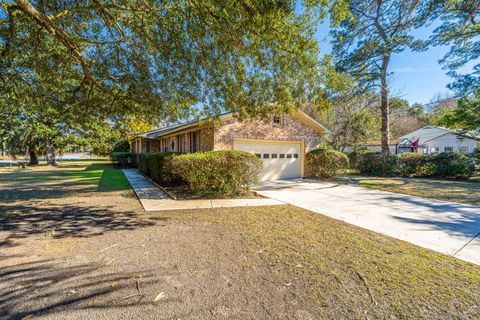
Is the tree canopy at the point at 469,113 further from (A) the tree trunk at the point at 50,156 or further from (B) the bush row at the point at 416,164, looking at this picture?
(A) the tree trunk at the point at 50,156

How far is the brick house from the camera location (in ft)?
35.6

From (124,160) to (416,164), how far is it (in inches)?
959

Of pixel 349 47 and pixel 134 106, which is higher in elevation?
pixel 349 47

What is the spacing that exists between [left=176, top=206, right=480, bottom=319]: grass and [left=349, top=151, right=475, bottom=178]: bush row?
41.4ft

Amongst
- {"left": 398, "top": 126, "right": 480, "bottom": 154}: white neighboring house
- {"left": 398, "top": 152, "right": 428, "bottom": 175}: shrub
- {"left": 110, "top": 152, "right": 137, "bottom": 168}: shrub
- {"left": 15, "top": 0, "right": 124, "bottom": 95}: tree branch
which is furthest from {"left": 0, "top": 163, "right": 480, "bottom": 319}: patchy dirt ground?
{"left": 398, "top": 126, "right": 480, "bottom": 154}: white neighboring house

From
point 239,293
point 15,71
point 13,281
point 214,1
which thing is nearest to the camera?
point 239,293

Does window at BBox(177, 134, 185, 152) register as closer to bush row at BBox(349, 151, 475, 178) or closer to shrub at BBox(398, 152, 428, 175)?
bush row at BBox(349, 151, 475, 178)

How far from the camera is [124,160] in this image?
74.9 ft

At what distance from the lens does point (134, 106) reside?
8.91 metres

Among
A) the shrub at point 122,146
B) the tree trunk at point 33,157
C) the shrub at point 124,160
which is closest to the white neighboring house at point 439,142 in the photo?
the shrub at point 124,160

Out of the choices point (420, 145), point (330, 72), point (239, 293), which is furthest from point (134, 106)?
point (420, 145)

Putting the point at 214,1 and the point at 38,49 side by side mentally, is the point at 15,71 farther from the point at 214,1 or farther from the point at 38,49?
the point at 214,1

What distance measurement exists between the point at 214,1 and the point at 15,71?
24.7 ft

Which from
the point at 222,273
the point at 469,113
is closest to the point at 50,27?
the point at 222,273
